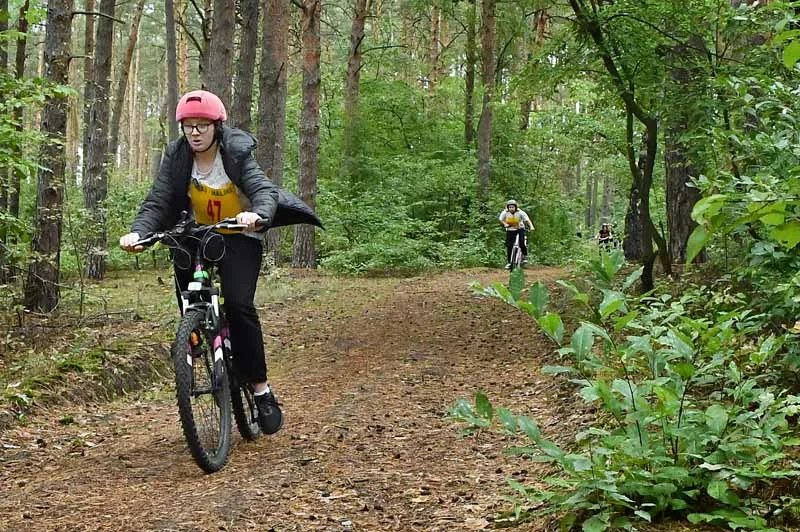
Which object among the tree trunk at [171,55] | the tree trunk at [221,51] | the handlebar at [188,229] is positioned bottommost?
the handlebar at [188,229]

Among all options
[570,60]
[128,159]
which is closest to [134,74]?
[128,159]

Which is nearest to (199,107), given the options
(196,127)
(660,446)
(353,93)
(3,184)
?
(196,127)

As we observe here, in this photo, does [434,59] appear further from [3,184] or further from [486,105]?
[3,184]

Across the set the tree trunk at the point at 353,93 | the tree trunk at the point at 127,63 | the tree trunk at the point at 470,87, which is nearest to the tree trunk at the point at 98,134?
the tree trunk at the point at 353,93

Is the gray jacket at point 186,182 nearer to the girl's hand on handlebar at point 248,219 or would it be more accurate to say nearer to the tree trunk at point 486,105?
the girl's hand on handlebar at point 248,219

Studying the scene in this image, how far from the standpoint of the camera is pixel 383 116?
26.3 metres

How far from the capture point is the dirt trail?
387 cm

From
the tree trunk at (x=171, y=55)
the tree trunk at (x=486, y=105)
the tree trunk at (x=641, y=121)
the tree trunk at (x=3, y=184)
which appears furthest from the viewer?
the tree trunk at (x=486, y=105)

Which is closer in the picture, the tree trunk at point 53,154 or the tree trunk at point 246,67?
the tree trunk at point 53,154

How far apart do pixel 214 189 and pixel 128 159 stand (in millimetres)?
51827

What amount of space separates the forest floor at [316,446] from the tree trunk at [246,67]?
6.86m

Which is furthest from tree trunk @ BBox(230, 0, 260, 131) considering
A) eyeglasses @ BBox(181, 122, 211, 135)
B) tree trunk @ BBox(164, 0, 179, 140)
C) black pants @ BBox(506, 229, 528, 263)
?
eyeglasses @ BBox(181, 122, 211, 135)

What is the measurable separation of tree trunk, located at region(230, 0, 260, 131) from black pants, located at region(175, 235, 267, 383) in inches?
447

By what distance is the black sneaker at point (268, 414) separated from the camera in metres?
5.23
